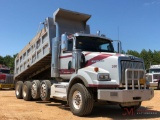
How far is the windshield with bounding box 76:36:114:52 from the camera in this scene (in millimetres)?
9750

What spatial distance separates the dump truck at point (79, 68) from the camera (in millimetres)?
8141

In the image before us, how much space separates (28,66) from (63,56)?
367cm

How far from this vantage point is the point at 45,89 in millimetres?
11461

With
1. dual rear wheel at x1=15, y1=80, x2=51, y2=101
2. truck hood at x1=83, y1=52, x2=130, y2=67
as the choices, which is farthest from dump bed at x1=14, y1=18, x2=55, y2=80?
truck hood at x1=83, y1=52, x2=130, y2=67

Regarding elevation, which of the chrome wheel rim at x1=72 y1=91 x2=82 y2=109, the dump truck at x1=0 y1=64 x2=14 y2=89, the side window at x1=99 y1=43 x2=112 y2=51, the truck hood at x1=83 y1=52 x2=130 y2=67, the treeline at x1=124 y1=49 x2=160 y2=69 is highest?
the treeline at x1=124 y1=49 x2=160 y2=69

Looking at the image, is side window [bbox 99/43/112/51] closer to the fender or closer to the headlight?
the fender

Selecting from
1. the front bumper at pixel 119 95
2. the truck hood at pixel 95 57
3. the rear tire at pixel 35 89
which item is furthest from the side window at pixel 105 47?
the rear tire at pixel 35 89

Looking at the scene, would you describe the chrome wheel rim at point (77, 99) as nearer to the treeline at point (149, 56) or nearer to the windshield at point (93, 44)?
the windshield at point (93, 44)

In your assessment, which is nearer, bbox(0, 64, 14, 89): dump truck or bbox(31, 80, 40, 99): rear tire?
bbox(31, 80, 40, 99): rear tire

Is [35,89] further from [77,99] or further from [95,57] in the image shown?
[95,57]

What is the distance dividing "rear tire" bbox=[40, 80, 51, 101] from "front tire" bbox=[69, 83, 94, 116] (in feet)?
8.04

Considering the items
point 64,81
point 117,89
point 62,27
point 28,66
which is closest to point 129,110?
point 117,89

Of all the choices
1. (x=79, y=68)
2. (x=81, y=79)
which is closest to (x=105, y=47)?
(x=79, y=68)

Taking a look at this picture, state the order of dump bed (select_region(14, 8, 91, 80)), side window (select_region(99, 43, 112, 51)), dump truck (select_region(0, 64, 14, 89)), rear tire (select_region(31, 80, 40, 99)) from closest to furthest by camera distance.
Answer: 1. side window (select_region(99, 43, 112, 51))
2. dump bed (select_region(14, 8, 91, 80))
3. rear tire (select_region(31, 80, 40, 99))
4. dump truck (select_region(0, 64, 14, 89))
